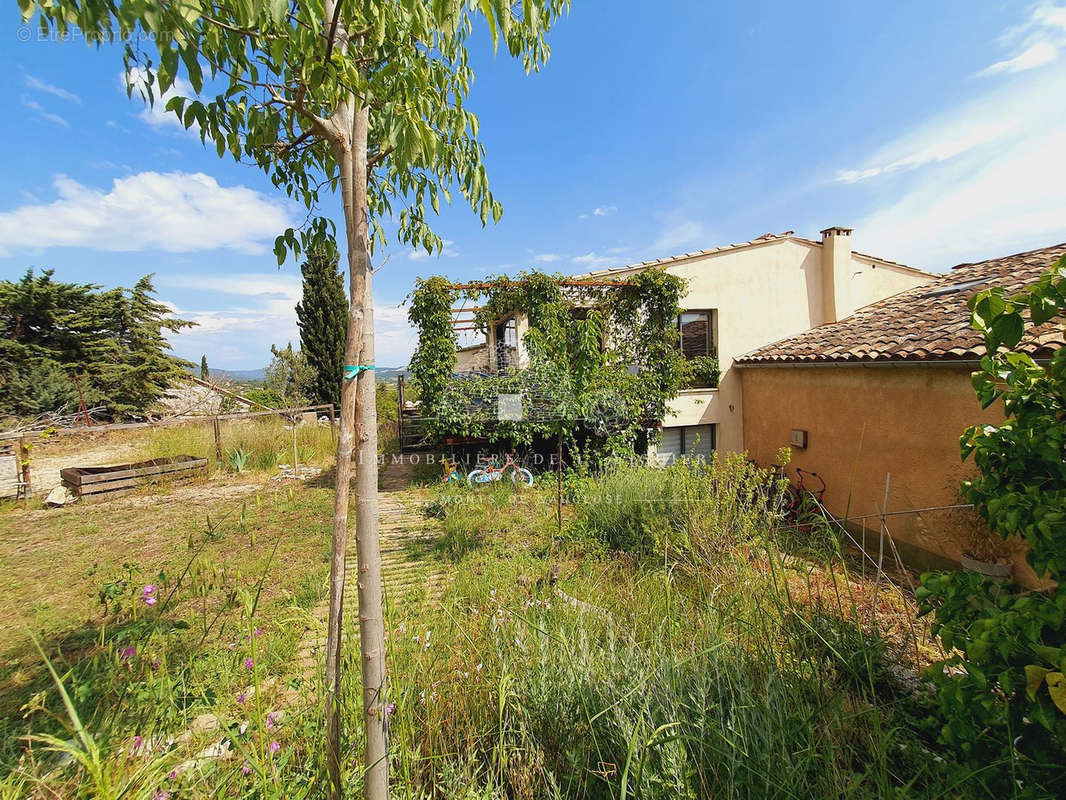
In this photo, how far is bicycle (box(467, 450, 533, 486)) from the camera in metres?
7.64

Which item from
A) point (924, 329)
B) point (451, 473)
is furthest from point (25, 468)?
point (924, 329)

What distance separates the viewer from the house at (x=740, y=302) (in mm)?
9609

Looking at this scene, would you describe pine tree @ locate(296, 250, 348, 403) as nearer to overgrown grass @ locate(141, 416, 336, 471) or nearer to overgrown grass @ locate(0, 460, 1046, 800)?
overgrown grass @ locate(141, 416, 336, 471)

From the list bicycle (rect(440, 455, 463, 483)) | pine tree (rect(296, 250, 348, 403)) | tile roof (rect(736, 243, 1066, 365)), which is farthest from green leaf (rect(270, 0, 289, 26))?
pine tree (rect(296, 250, 348, 403))

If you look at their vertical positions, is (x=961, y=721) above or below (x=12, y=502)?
above

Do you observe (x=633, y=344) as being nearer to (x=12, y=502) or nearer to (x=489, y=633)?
(x=489, y=633)

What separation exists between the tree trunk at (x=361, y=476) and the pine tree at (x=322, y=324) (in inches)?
672

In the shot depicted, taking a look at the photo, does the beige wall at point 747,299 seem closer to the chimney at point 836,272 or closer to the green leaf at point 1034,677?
the chimney at point 836,272

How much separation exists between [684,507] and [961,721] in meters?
3.03

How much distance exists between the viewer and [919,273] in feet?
36.2

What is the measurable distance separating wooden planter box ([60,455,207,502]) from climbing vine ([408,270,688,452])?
5.44 m

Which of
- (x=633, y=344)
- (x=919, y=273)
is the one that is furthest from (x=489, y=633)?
(x=919, y=273)

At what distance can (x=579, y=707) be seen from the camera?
1.73 m

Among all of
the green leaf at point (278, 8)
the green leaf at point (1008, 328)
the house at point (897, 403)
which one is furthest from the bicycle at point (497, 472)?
the green leaf at point (278, 8)
